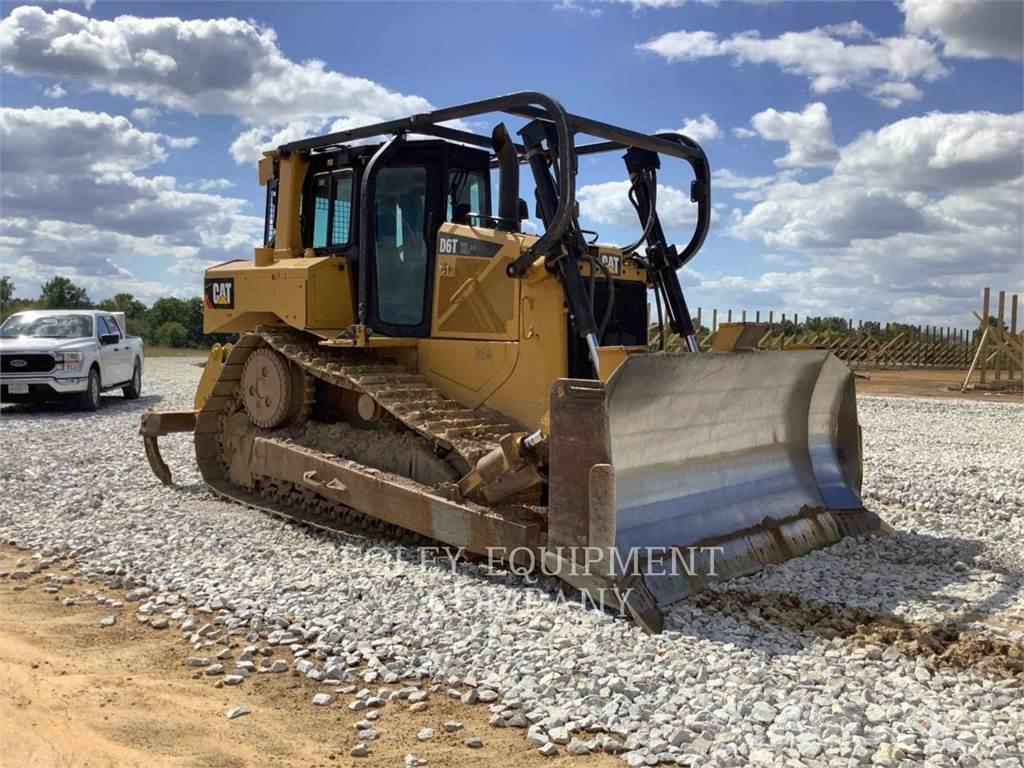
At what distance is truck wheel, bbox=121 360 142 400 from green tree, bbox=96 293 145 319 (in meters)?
36.0

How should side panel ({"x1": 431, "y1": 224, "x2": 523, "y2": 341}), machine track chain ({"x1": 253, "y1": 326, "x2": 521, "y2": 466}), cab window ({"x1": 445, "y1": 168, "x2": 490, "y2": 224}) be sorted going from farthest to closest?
cab window ({"x1": 445, "y1": 168, "x2": 490, "y2": 224}) < side panel ({"x1": 431, "y1": 224, "x2": 523, "y2": 341}) < machine track chain ({"x1": 253, "y1": 326, "x2": 521, "y2": 466})

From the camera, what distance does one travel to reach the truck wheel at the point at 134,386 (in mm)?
17906

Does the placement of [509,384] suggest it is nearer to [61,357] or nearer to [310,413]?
[310,413]

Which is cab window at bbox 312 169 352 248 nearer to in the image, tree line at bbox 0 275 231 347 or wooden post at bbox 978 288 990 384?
wooden post at bbox 978 288 990 384

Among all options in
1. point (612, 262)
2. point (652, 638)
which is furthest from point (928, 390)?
point (652, 638)

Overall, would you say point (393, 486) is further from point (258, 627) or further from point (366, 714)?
point (366, 714)

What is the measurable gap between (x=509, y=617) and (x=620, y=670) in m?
0.83

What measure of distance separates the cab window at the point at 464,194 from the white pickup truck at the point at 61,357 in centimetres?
1050

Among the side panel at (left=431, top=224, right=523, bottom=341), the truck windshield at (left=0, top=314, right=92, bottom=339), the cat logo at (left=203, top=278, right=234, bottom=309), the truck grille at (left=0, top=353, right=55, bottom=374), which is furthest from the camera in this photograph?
the truck windshield at (left=0, top=314, right=92, bottom=339)

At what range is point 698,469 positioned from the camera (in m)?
5.85

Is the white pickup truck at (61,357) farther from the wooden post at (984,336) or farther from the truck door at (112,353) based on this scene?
the wooden post at (984,336)

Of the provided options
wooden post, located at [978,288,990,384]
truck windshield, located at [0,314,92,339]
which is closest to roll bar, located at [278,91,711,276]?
truck windshield, located at [0,314,92,339]

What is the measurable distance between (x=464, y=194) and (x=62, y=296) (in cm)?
4566

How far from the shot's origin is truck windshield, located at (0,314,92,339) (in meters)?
15.9
